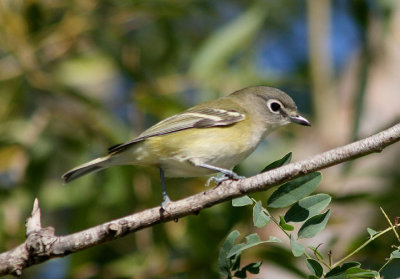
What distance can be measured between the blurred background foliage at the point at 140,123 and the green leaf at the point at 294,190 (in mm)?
1179

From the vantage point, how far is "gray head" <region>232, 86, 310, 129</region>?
14.8ft

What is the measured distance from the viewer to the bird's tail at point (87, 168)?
3826 millimetres

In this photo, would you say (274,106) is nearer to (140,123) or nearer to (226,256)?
(140,123)

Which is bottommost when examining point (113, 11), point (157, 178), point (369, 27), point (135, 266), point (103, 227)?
point (103, 227)

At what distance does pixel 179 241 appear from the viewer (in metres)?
4.54

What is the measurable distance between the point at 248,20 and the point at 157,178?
4.83 ft

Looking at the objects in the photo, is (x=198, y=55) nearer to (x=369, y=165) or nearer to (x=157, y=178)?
(x=157, y=178)

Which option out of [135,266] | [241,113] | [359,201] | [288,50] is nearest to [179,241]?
[135,266]

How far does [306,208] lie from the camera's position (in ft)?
7.68

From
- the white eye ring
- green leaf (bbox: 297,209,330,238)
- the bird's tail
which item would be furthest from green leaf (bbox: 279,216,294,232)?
the white eye ring

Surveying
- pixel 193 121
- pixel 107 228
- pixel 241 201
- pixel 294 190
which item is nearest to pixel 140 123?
pixel 193 121

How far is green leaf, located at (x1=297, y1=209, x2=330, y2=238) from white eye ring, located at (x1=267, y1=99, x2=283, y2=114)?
2359 millimetres

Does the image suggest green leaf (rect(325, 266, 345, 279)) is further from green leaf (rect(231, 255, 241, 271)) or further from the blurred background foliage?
the blurred background foliage

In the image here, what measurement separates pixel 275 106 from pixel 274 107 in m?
0.01
